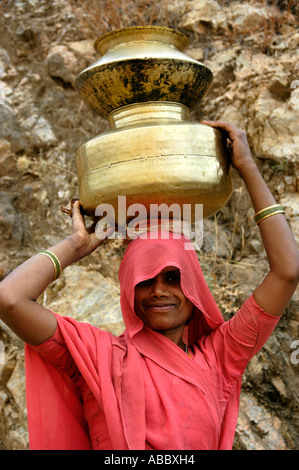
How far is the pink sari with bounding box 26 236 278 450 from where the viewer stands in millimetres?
1797

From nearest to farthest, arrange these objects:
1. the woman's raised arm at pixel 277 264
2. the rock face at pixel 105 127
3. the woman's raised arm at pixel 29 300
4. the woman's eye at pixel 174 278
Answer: the woman's raised arm at pixel 29 300
the woman's raised arm at pixel 277 264
the woman's eye at pixel 174 278
the rock face at pixel 105 127

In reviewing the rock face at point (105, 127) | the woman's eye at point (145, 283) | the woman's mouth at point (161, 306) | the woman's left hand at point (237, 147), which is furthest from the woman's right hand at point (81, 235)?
the rock face at point (105, 127)

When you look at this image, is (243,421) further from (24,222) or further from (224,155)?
(24,222)

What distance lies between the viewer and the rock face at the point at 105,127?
3479mm

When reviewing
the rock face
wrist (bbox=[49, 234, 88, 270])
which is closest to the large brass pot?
wrist (bbox=[49, 234, 88, 270])

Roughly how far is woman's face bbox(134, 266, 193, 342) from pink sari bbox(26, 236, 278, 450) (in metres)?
0.05

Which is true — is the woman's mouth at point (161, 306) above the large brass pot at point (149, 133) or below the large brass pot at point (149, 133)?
below

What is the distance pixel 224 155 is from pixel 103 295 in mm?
2127

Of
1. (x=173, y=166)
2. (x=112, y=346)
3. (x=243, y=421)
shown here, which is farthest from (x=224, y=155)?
(x=243, y=421)

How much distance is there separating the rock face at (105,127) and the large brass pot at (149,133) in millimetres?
1903

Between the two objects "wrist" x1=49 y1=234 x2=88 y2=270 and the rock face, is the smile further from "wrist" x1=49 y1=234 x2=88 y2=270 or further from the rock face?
the rock face

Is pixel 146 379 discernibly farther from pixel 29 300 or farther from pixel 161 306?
pixel 29 300

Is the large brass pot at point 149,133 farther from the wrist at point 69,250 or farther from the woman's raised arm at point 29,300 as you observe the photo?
the woman's raised arm at point 29,300

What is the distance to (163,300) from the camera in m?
1.99
